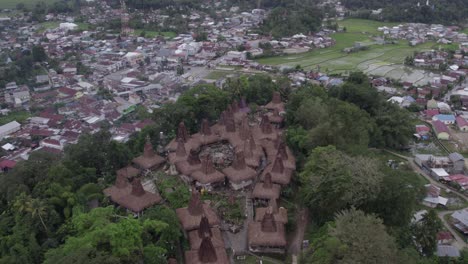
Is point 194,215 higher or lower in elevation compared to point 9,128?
higher

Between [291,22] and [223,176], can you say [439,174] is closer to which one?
[223,176]

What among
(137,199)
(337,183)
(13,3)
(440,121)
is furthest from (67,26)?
(337,183)

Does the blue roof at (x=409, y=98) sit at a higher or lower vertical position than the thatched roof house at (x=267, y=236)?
lower

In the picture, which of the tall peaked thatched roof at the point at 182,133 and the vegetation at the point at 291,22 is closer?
the tall peaked thatched roof at the point at 182,133

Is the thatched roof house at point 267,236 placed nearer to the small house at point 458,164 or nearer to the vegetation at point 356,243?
the vegetation at point 356,243

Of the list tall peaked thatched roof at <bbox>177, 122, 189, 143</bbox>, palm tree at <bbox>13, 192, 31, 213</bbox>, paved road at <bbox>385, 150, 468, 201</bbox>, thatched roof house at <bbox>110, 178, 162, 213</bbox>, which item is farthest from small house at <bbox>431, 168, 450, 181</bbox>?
palm tree at <bbox>13, 192, 31, 213</bbox>

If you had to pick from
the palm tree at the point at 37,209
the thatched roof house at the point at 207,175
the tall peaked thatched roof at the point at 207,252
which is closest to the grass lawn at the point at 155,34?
the thatched roof house at the point at 207,175
